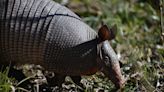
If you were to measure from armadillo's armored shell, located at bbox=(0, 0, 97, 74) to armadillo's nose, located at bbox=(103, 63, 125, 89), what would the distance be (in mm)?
180

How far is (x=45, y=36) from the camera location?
17.1ft

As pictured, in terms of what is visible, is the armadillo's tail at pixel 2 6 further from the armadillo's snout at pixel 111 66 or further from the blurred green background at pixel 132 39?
the armadillo's snout at pixel 111 66

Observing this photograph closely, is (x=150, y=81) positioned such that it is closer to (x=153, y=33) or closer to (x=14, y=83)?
(x=14, y=83)

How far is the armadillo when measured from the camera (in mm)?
5070

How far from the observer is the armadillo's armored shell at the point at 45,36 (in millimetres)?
5094

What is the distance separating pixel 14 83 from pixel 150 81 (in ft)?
4.68

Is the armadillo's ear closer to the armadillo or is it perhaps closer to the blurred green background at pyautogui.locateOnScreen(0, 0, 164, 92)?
the armadillo

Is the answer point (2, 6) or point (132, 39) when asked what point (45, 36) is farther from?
point (132, 39)

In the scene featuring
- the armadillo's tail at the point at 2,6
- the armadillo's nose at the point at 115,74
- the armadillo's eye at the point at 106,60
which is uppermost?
the armadillo's tail at the point at 2,6

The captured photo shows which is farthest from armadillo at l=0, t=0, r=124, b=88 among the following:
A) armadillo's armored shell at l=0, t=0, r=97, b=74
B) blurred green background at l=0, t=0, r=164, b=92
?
blurred green background at l=0, t=0, r=164, b=92

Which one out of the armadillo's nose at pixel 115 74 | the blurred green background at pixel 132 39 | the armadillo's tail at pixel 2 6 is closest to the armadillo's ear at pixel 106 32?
the armadillo's nose at pixel 115 74

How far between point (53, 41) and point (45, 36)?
0.10 metres

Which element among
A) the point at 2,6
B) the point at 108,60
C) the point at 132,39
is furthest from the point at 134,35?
the point at 2,6

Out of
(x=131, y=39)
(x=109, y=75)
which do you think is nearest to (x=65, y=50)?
(x=109, y=75)
